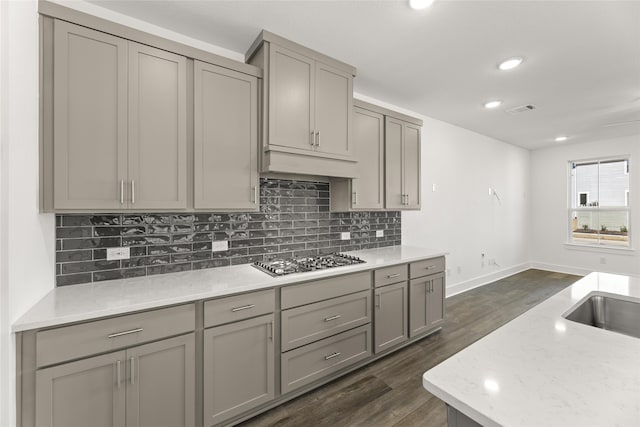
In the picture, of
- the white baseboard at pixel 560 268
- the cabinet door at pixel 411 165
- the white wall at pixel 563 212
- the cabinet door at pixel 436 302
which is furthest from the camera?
the white baseboard at pixel 560 268

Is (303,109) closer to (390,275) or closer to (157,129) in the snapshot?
(157,129)

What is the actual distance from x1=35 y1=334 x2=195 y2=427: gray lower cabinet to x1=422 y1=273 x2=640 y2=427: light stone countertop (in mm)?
1409

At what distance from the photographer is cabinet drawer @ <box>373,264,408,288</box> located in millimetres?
2498

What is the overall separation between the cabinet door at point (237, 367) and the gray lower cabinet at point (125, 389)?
10 cm

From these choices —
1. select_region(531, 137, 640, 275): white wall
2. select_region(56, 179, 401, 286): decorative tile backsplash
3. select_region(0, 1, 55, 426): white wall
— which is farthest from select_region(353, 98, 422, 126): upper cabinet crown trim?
select_region(531, 137, 640, 275): white wall

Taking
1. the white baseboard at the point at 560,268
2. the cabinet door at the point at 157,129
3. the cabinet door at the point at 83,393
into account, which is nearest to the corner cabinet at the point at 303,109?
the cabinet door at the point at 157,129

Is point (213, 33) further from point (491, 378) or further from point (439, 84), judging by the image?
point (491, 378)

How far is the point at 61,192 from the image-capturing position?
1.51m

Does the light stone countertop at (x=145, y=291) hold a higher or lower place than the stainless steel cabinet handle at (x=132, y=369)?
higher

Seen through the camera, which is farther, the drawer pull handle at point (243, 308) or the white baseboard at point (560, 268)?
the white baseboard at point (560, 268)

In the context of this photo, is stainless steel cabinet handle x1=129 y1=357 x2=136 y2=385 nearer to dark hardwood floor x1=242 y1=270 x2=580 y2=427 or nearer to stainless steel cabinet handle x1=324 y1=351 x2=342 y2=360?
dark hardwood floor x1=242 y1=270 x2=580 y2=427

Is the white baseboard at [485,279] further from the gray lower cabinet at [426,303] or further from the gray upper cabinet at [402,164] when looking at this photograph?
the gray upper cabinet at [402,164]

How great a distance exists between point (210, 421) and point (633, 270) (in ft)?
23.8

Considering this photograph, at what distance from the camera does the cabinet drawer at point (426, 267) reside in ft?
9.18
